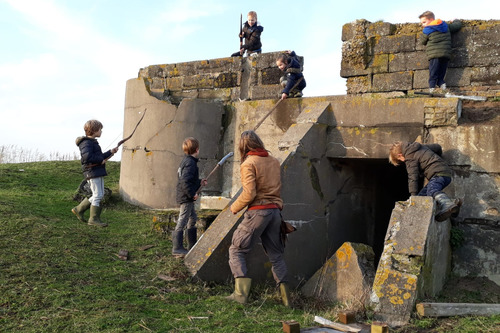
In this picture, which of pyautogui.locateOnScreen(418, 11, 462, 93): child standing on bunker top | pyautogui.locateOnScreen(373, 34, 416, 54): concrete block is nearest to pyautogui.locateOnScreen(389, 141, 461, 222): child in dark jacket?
pyautogui.locateOnScreen(418, 11, 462, 93): child standing on bunker top

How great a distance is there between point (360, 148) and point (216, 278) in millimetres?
2587

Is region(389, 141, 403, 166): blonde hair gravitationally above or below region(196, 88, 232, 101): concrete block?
below

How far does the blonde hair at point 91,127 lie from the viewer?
668cm

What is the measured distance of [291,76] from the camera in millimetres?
7816

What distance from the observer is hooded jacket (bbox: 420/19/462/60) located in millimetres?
7410

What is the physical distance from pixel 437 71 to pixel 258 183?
4.21 meters

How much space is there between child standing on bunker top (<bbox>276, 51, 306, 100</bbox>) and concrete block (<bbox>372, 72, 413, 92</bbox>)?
50.6 inches

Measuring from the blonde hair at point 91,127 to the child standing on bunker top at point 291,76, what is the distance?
2.85m

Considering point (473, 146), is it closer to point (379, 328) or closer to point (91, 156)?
point (379, 328)

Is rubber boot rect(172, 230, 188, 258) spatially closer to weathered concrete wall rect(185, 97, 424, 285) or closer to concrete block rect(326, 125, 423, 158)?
weathered concrete wall rect(185, 97, 424, 285)

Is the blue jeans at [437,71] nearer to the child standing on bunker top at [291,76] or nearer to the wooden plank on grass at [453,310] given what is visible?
the child standing on bunker top at [291,76]

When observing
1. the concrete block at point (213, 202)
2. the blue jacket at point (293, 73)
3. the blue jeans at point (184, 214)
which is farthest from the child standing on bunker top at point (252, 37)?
the blue jeans at point (184, 214)

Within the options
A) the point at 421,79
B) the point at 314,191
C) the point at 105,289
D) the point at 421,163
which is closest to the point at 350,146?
the point at 314,191

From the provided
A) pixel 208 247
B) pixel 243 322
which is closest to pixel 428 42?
pixel 208 247
